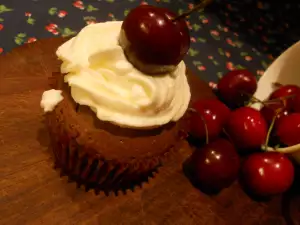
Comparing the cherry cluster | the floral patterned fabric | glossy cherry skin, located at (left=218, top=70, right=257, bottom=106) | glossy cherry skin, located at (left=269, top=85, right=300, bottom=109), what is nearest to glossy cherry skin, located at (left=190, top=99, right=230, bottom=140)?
the cherry cluster

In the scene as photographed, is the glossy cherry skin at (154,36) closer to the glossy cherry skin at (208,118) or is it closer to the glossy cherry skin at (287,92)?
the glossy cherry skin at (208,118)

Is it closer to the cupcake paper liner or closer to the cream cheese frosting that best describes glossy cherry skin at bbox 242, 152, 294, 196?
the cupcake paper liner

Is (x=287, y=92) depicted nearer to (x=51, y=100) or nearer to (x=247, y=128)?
(x=247, y=128)

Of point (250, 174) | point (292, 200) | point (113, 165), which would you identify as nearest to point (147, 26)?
point (113, 165)

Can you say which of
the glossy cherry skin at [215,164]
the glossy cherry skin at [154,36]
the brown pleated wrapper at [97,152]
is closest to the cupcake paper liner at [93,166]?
the brown pleated wrapper at [97,152]

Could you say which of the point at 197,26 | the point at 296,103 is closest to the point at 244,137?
the point at 296,103

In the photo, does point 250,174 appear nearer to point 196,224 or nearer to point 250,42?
point 196,224
